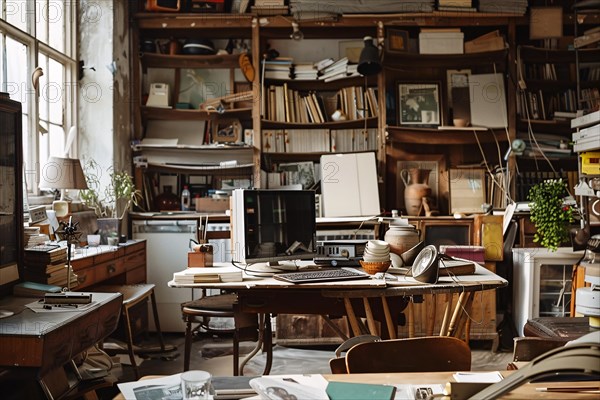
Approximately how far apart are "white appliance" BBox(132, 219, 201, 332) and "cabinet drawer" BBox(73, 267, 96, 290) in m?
1.32

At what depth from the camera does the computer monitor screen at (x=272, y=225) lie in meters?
3.11

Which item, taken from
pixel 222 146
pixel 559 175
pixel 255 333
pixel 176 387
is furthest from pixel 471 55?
pixel 176 387

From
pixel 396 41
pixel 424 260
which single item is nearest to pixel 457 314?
pixel 424 260

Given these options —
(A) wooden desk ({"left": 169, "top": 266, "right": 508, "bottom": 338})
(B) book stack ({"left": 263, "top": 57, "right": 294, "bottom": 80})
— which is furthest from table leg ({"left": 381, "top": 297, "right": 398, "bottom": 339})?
(B) book stack ({"left": 263, "top": 57, "right": 294, "bottom": 80})

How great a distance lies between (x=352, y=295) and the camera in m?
2.83

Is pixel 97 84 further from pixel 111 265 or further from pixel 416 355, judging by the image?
pixel 416 355

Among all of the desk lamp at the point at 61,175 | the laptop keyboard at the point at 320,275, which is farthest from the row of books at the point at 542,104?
the desk lamp at the point at 61,175

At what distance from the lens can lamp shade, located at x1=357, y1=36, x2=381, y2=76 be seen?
189 inches

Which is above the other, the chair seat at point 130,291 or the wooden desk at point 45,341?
the wooden desk at point 45,341

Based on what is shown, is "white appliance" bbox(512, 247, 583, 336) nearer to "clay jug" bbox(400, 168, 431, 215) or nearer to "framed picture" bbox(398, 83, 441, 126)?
"clay jug" bbox(400, 168, 431, 215)

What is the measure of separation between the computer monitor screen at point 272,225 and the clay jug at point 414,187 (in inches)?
77.1

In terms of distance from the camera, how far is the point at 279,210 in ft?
10.6

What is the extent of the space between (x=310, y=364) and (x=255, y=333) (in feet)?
3.25

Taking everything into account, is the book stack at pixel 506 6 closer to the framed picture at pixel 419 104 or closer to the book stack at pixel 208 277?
the framed picture at pixel 419 104
